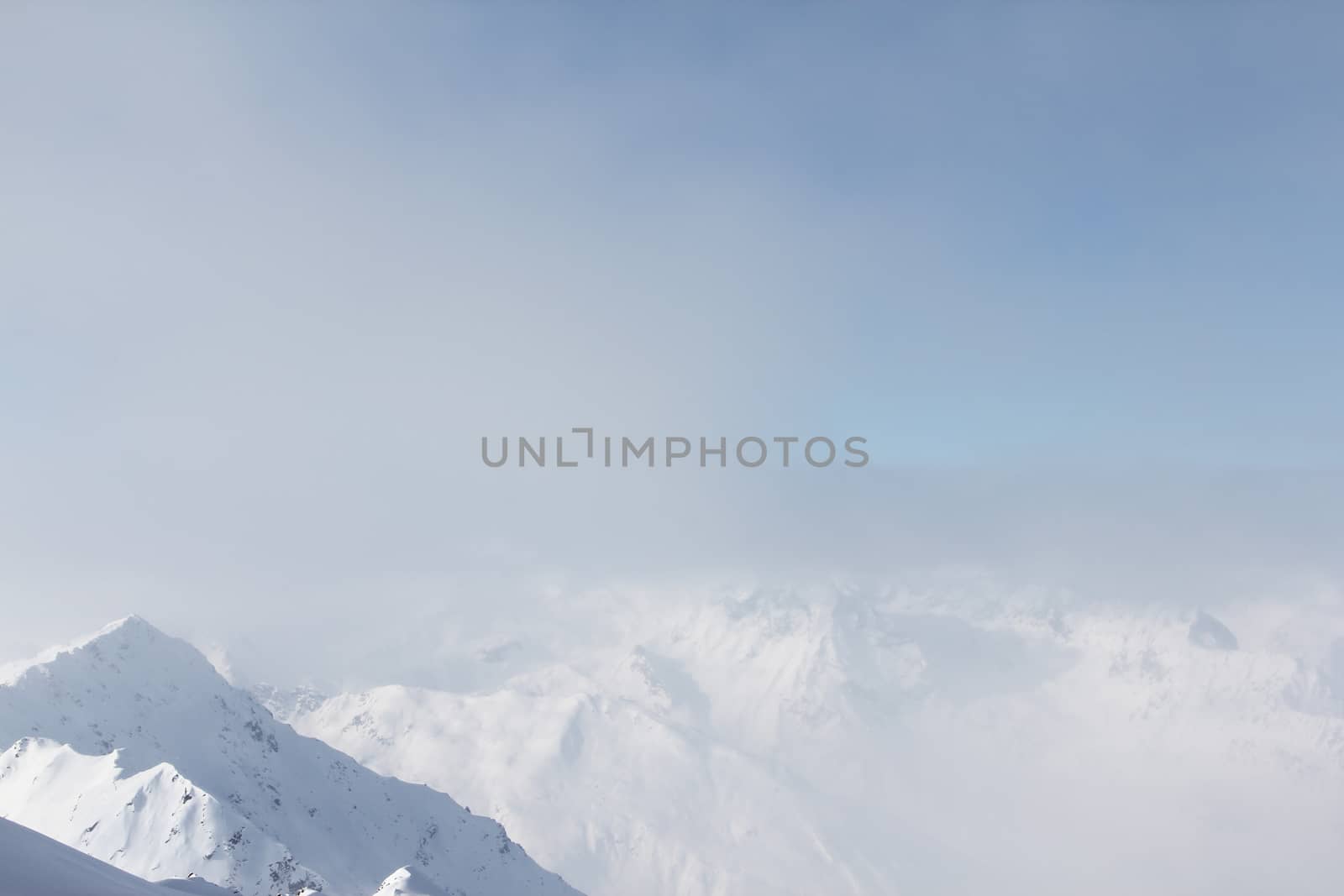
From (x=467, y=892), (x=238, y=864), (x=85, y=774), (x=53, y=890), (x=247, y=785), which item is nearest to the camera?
(x=53, y=890)

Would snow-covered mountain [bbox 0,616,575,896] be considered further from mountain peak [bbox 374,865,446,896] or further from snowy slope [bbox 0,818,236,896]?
snowy slope [bbox 0,818,236,896]

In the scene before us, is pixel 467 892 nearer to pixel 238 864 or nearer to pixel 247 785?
pixel 247 785

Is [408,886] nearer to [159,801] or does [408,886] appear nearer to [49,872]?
[159,801]

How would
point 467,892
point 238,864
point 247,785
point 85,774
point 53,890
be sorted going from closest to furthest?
point 53,890 < point 238,864 < point 85,774 < point 247,785 < point 467,892

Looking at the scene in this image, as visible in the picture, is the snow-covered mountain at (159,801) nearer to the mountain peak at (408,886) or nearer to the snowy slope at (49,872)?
the mountain peak at (408,886)

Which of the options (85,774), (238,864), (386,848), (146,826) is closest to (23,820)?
(85,774)

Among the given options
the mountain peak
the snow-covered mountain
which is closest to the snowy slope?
the mountain peak

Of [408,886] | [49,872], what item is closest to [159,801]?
[408,886]

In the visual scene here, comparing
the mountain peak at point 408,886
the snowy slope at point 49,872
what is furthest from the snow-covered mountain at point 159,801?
the snowy slope at point 49,872

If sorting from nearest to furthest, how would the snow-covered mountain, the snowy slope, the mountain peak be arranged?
the snowy slope < the mountain peak < the snow-covered mountain
